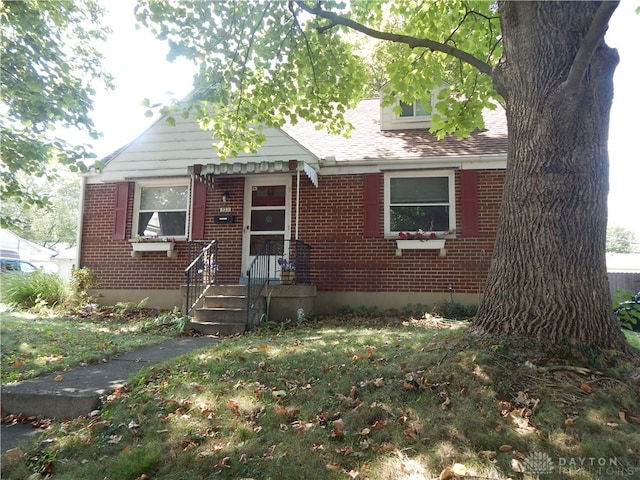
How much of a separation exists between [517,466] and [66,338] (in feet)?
20.2

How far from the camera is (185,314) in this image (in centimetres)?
731

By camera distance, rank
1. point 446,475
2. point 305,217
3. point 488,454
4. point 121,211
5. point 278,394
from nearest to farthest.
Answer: point 446,475 → point 488,454 → point 278,394 → point 305,217 → point 121,211

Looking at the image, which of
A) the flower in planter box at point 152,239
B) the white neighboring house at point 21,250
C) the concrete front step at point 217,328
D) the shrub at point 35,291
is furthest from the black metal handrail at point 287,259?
the white neighboring house at point 21,250

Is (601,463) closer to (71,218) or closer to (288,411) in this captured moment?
(288,411)

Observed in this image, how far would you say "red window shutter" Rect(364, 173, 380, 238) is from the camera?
8.73 metres

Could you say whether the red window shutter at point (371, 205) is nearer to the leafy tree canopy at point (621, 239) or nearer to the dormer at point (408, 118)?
the dormer at point (408, 118)

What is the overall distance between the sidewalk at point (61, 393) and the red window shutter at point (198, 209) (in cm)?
500

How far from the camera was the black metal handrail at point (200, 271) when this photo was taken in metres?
7.68

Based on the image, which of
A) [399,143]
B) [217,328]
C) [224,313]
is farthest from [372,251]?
[217,328]

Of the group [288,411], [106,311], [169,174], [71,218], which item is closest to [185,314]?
[106,311]

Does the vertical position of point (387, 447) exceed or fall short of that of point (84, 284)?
it falls short

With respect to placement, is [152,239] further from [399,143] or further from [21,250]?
[21,250]

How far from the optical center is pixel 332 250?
887cm

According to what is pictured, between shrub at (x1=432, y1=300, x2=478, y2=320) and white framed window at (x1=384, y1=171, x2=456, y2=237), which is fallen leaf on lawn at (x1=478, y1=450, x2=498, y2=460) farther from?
white framed window at (x1=384, y1=171, x2=456, y2=237)
